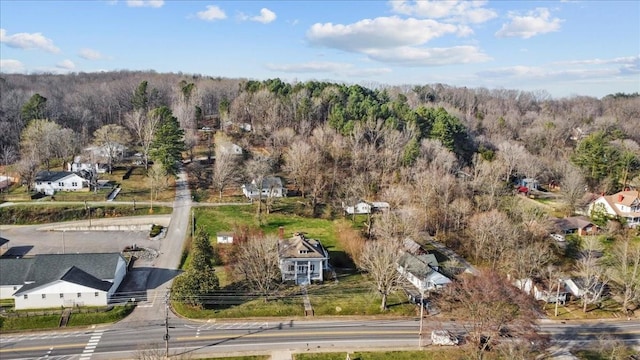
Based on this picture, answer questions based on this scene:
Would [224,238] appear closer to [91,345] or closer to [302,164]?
[302,164]

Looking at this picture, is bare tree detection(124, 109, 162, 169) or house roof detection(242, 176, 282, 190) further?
bare tree detection(124, 109, 162, 169)

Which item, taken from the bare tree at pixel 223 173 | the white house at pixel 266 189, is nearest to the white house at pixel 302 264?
the white house at pixel 266 189

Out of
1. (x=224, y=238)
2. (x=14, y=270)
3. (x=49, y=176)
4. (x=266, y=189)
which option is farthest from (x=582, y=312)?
(x=49, y=176)

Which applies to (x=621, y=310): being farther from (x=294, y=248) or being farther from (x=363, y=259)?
(x=294, y=248)

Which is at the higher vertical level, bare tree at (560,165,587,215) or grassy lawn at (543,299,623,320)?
bare tree at (560,165,587,215)

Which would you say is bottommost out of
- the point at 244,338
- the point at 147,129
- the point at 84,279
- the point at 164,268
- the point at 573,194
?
the point at 244,338

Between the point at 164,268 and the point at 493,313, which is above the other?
the point at 493,313

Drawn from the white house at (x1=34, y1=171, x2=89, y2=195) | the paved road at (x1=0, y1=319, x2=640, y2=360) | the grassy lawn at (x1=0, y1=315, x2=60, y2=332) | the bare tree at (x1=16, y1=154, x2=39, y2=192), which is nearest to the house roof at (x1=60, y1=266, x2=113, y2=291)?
the grassy lawn at (x1=0, y1=315, x2=60, y2=332)

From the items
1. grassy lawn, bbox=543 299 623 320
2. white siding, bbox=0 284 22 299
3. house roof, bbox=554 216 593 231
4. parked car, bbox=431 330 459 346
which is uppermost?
house roof, bbox=554 216 593 231

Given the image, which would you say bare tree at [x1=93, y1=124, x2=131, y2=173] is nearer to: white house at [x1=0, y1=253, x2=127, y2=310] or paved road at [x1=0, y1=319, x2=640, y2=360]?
white house at [x1=0, y1=253, x2=127, y2=310]

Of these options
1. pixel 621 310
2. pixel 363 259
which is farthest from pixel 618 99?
pixel 363 259
